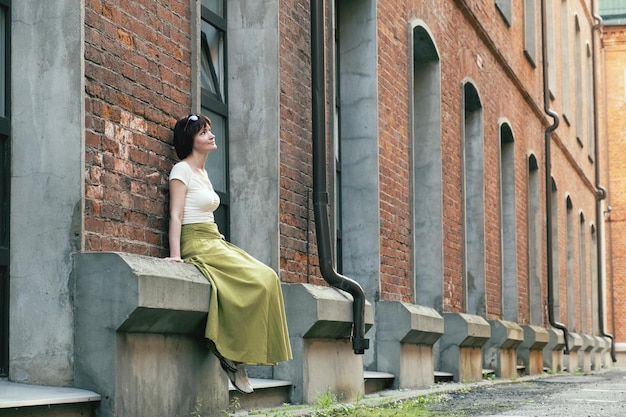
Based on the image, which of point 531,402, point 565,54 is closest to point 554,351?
point 565,54

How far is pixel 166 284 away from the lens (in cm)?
553

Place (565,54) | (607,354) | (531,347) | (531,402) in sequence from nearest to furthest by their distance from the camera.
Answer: (531,402) < (531,347) < (565,54) < (607,354)

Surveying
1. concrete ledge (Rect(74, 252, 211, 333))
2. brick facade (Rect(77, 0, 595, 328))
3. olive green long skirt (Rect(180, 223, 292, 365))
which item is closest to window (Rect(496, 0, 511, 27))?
brick facade (Rect(77, 0, 595, 328))

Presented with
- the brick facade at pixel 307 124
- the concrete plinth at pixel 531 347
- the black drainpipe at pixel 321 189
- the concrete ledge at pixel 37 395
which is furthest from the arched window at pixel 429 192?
the concrete ledge at pixel 37 395

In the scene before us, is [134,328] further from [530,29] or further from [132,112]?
[530,29]

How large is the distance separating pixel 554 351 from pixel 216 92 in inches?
522

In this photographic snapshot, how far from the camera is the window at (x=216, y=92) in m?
7.75

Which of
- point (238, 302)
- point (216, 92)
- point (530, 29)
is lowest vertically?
point (238, 302)

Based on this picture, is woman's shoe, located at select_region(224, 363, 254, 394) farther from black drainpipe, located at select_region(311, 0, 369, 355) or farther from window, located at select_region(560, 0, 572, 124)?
window, located at select_region(560, 0, 572, 124)

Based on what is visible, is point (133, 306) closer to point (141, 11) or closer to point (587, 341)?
point (141, 11)

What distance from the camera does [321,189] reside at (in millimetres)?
8195

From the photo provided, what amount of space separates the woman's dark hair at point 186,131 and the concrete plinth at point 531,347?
11.6 m

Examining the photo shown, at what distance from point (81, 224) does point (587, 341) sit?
810 inches

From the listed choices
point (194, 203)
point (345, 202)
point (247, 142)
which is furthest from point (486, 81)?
point (194, 203)
